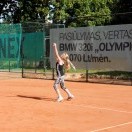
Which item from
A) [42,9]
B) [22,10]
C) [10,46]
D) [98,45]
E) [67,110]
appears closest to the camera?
[67,110]

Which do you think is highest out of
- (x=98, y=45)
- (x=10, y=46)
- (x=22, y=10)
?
(x=22, y=10)

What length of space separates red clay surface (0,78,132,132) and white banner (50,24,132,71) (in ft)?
6.80

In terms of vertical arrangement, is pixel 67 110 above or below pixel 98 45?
below

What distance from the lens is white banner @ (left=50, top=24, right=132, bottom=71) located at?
822 inches

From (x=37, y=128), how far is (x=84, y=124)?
1103mm

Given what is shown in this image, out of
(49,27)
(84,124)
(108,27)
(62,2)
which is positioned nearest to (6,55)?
(49,27)

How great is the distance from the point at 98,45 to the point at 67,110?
30.3 feet

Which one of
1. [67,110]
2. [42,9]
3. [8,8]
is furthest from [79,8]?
[67,110]

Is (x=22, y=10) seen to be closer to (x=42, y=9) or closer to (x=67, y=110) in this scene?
(x=42, y=9)

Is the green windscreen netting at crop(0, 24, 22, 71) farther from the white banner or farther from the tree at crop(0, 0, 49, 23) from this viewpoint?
the tree at crop(0, 0, 49, 23)

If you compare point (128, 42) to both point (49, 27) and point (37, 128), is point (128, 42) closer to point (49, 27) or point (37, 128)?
point (49, 27)

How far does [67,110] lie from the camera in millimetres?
13078

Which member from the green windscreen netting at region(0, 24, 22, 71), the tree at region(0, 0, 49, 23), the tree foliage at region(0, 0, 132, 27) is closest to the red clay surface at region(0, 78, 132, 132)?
A: the green windscreen netting at region(0, 24, 22, 71)

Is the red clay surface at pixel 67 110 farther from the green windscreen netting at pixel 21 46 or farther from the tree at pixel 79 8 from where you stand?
the tree at pixel 79 8
